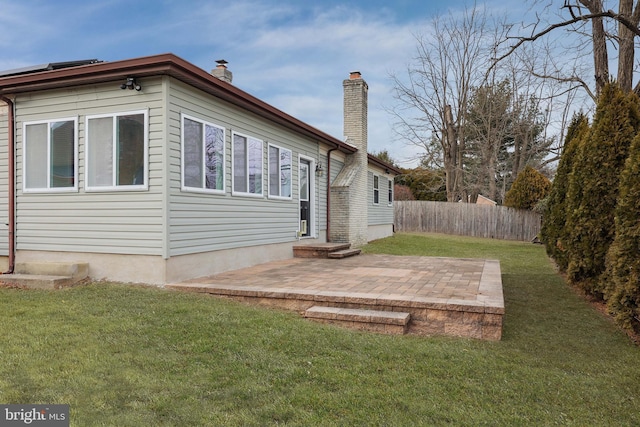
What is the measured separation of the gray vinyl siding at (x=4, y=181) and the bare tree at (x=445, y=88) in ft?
72.3

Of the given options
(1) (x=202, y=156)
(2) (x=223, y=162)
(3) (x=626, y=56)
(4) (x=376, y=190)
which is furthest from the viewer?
(4) (x=376, y=190)

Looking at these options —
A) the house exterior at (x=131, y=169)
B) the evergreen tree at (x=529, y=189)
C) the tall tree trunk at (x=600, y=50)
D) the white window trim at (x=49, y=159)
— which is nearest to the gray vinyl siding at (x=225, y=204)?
the house exterior at (x=131, y=169)

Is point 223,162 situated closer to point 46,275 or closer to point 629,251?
point 46,275

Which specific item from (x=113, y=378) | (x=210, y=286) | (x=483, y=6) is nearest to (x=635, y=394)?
(x=113, y=378)

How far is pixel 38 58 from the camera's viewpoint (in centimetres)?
1263

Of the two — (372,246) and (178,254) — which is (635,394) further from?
(372,246)

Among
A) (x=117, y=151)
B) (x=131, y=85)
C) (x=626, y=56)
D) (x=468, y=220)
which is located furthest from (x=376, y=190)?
(x=131, y=85)

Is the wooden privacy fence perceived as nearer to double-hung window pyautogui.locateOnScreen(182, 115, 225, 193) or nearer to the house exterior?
the house exterior

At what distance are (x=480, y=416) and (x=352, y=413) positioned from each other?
79 cm

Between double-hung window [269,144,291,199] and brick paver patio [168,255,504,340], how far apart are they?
5.87ft

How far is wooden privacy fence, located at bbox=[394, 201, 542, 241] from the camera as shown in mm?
19344

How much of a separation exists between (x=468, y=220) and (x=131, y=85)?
719 inches

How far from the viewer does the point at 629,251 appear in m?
4.36

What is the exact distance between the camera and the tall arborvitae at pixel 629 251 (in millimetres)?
4262
